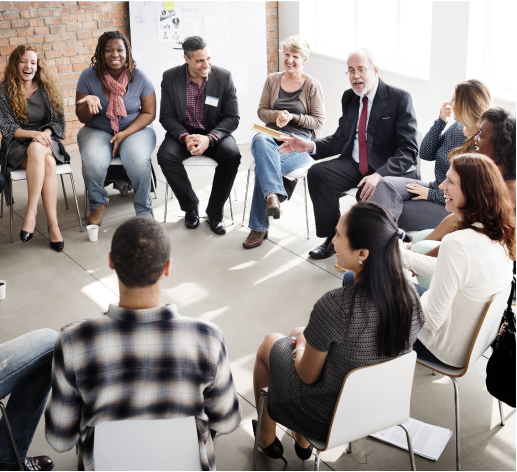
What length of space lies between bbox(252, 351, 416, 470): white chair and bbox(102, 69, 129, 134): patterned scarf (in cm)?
331

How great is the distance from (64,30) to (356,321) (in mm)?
5443

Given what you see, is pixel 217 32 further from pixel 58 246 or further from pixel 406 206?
pixel 406 206

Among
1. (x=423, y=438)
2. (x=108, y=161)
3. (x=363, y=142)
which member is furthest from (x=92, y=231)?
(x=423, y=438)

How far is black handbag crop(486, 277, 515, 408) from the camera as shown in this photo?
84.2 inches

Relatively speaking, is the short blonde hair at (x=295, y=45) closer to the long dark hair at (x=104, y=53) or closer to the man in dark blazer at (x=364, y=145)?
the man in dark blazer at (x=364, y=145)

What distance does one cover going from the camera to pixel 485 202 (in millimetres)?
2250

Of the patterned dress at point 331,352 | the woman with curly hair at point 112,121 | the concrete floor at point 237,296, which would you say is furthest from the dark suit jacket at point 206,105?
the patterned dress at point 331,352

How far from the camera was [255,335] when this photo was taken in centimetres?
324

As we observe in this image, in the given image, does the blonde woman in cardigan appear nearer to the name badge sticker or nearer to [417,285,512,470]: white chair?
the name badge sticker

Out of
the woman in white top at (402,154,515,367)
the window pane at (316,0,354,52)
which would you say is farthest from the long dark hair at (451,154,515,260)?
the window pane at (316,0,354,52)

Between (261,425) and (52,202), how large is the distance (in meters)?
2.73

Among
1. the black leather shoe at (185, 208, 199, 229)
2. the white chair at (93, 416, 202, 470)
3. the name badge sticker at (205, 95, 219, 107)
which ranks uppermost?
the name badge sticker at (205, 95, 219, 107)

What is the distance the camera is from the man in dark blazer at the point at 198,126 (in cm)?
448

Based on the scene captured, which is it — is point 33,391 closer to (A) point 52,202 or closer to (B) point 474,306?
(B) point 474,306
